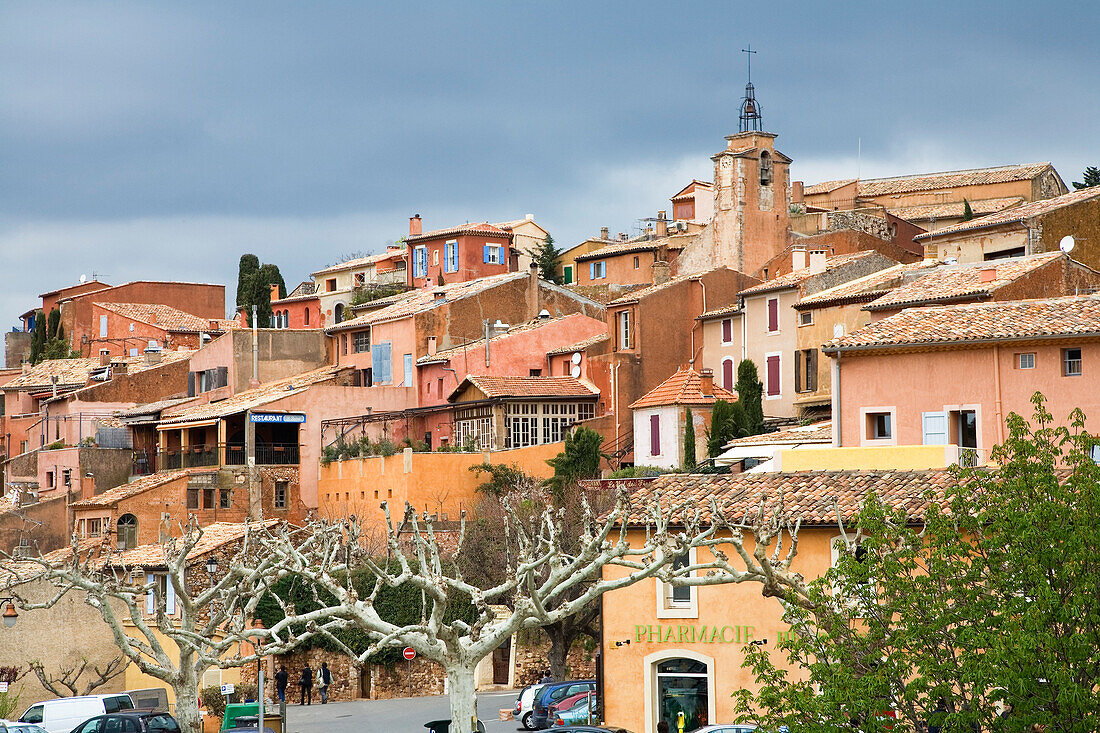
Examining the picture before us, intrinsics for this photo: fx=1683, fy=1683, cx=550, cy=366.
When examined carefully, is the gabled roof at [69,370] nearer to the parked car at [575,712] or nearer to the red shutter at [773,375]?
the red shutter at [773,375]

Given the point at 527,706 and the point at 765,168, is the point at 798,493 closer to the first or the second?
the point at 527,706

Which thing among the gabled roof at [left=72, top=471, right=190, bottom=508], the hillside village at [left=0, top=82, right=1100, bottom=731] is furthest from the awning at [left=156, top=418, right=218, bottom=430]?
the gabled roof at [left=72, top=471, right=190, bottom=508]

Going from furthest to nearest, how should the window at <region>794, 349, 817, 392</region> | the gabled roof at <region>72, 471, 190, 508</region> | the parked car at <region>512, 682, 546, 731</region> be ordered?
the gabled roof at <region>72, 471, 190, 508</region>, the window at <region>794, 349, 817, 392</region>, the parked car at <region>512, 682, 546, 731</region>

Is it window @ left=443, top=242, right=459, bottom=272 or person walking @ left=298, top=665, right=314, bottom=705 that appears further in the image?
window @ left=443, top=242, right=459, bottom=272

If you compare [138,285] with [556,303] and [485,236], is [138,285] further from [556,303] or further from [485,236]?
[556,303]

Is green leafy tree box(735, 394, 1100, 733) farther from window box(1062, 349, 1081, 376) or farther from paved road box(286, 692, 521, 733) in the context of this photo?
window box(1062, 349, 1081, 376)

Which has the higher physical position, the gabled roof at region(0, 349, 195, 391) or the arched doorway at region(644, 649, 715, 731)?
the gabled roof at region(0, 349, 195, 391)

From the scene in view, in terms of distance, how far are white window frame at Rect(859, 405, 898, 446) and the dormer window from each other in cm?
3345

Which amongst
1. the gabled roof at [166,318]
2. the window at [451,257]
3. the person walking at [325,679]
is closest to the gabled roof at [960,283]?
the person walking at [325,679]

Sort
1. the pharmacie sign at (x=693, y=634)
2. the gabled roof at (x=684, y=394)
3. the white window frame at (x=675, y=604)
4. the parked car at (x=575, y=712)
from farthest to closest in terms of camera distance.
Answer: the gabled roof at (x=684, y=394) → the parked car at (x=575, y=712) → the white window frame at (x=675, y=604) → the pharmacie sign at (x=693, y=634)

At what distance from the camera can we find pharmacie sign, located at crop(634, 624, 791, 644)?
35000mm

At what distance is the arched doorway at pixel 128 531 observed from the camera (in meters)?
65.2

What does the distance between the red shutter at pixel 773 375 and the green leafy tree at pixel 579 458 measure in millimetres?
7172

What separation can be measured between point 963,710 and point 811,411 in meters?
38.0
